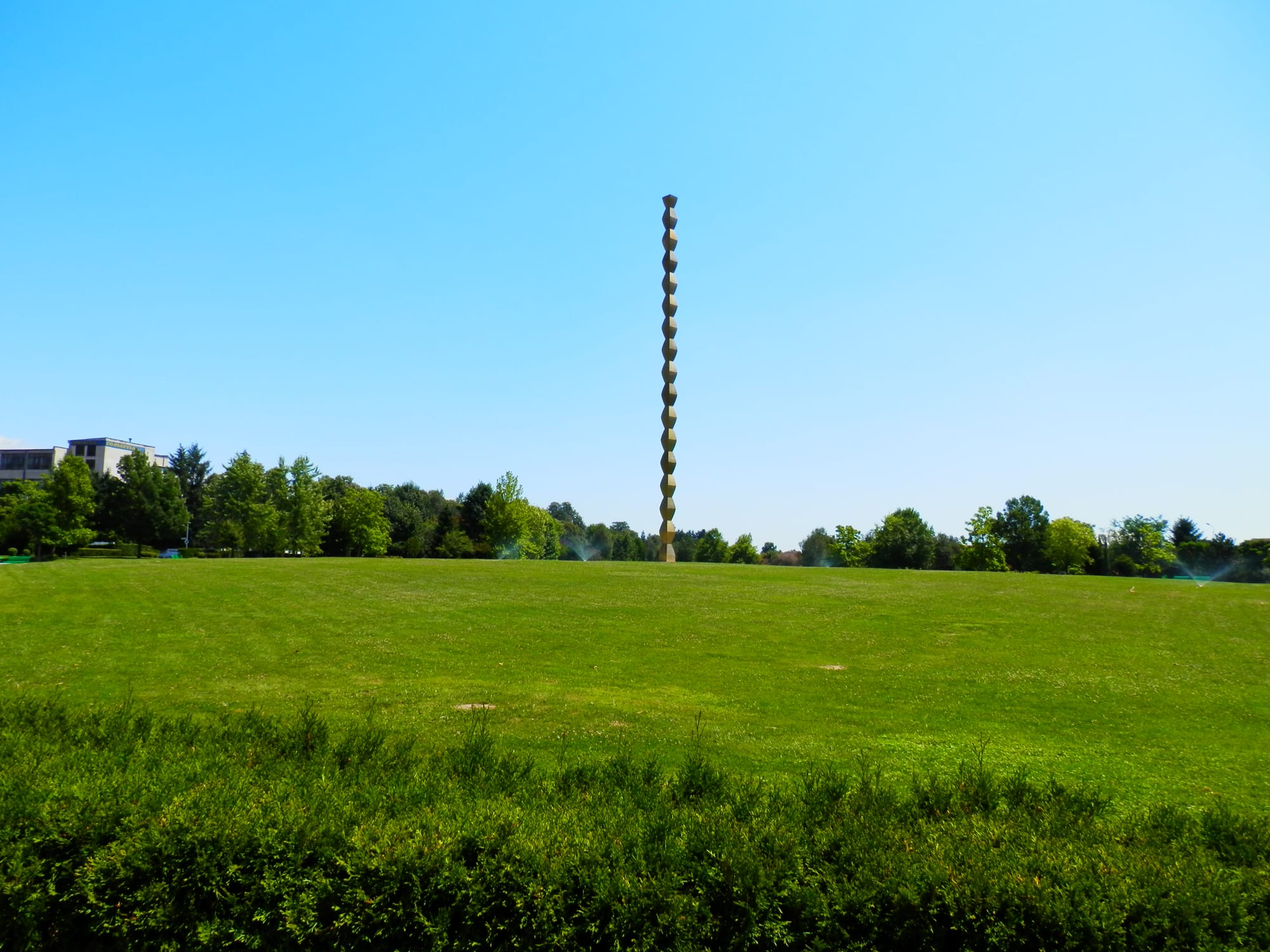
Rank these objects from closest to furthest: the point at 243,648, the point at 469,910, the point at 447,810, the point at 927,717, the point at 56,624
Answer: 1. the point at 469,910
2. the point at 447,810
3. the point at 927,717
4. the point at 243,648
5. the point at 56,624

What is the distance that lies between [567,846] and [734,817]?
54.0 inches

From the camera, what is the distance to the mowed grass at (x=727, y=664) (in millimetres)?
9672

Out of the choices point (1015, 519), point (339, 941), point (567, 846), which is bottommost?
point (339, 941)

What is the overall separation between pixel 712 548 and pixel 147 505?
210ft

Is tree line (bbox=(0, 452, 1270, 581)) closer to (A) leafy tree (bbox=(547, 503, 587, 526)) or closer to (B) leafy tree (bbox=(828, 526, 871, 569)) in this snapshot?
(B) leafy tree (bbox=(828, 526, 871, 569))

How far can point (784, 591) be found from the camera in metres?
25.1

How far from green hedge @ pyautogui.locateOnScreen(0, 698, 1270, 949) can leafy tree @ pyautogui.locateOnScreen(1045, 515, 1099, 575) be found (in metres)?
80.7

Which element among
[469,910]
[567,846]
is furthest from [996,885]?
[469,910]

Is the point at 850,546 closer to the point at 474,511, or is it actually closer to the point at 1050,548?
the point at 1050,548

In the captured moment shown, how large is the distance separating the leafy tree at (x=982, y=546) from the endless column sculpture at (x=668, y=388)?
50715 mm

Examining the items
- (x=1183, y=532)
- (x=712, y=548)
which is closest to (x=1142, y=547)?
(x=1183, y=532)

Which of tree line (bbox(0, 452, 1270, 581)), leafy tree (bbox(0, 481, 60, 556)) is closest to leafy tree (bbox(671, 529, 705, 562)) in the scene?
tree line (bbox(0, 452, 1270, 581))

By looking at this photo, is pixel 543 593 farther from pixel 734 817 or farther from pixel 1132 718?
pixel 734 817

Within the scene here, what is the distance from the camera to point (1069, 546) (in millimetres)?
76812
